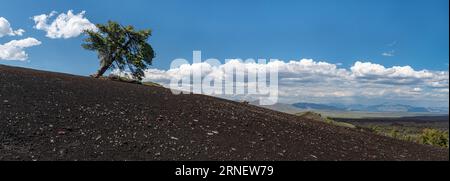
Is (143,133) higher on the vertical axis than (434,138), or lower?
higher

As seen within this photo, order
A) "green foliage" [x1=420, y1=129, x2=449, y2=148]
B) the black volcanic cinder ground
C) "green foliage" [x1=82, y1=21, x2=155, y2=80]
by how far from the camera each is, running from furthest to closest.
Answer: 1. "green foliage" [x1=82, y1=21, x2=155, y2=80]
2. "green foliage" [x1=420, y1=129, x2=449, y2=148]
3. the black volcanic cinder ground

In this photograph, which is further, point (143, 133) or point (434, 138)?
point (434, 138)

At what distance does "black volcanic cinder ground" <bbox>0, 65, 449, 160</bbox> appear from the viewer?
10117 mm

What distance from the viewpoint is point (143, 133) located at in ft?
38.0

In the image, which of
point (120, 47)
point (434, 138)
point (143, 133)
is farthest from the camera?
point (120, 47)

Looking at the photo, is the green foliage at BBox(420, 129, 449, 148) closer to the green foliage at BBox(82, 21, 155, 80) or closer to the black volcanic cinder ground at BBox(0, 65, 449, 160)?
the black volcanic cinder ground at BBox(0, 65, 449, 160)

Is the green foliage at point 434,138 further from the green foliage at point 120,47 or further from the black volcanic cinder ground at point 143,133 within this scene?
the green foliage at point 120,47

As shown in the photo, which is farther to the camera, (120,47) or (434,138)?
(120,47)

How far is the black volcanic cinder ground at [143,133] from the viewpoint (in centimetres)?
1012

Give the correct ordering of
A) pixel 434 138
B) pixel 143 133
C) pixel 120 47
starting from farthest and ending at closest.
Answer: pixel 120 47 < pixel 434 138 < pixel 143 133

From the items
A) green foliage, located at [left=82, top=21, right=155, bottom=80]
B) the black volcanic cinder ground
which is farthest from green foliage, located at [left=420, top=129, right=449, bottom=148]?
green foliage, located at [left=82, top=21, right=155, bottom=80]

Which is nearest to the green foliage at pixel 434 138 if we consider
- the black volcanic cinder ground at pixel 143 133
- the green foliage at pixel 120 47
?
the black volcanic cinder ground at pixel 143 133
